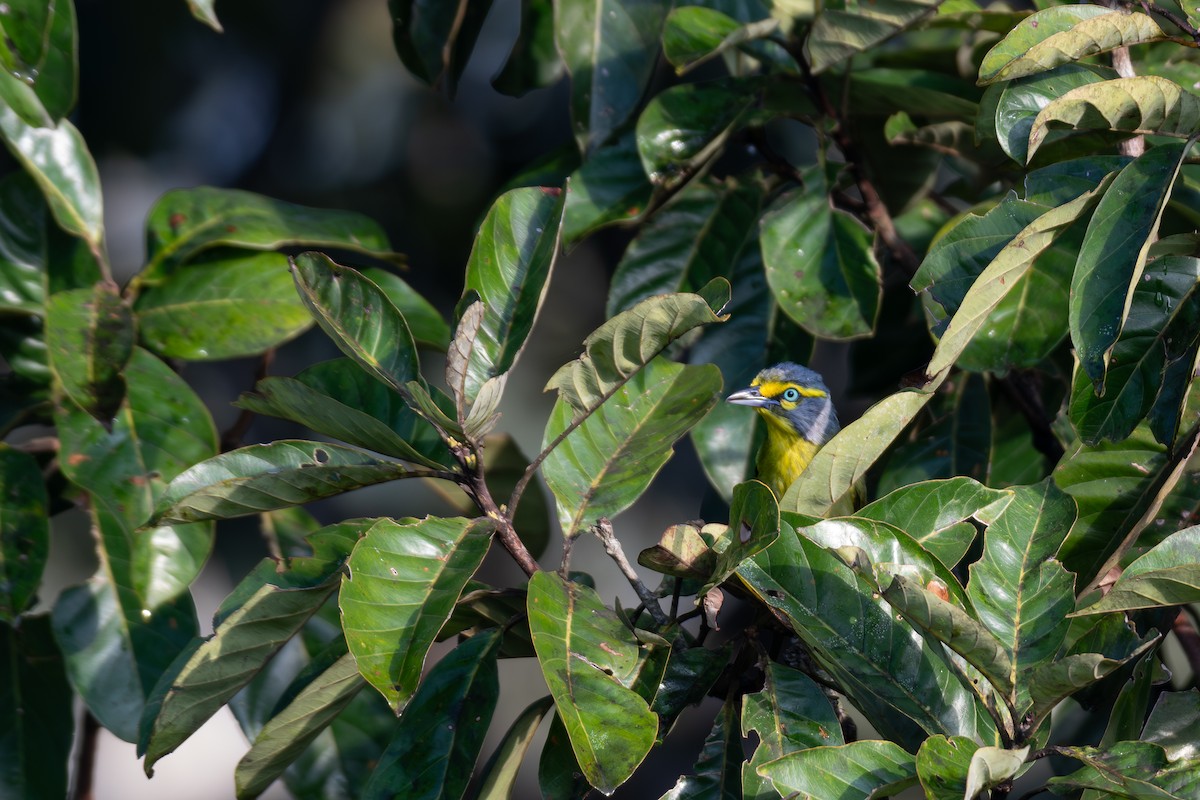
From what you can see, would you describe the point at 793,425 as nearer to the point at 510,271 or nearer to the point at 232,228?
the point at 232,228

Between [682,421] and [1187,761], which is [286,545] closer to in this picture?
[682,421]

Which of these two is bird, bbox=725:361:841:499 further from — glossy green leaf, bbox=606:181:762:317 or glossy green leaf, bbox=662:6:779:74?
glossy green leaf, bbox=662:6:779:74

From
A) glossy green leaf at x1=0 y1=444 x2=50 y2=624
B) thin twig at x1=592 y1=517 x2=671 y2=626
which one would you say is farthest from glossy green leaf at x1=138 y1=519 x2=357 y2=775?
glossy green leaf at x1=0 y1=444 x2=50 y2=624

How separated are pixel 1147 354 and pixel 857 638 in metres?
0.73

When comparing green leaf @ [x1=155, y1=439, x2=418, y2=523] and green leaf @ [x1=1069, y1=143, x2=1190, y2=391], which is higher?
green leaf @ [x1=1069, y1=143, x2=1190, y2=391]

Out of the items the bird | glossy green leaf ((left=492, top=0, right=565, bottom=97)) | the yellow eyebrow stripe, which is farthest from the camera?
the bird

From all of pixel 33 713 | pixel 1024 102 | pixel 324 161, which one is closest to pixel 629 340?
pixel 1024 102

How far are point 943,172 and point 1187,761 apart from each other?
345cm

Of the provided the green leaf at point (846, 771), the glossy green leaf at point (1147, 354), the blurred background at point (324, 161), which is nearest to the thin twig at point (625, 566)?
the green leaf at point (846, 771)

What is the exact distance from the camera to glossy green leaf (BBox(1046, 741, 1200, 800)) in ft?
4.43

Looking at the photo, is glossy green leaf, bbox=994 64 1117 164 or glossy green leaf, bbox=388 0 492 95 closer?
glossy green leaf, bbox=994 64 1117 164

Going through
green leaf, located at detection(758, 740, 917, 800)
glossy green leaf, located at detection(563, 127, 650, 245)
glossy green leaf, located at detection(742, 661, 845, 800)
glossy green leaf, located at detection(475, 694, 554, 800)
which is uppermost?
glossy green leaf, located at detection(563, 127, 650, 245)

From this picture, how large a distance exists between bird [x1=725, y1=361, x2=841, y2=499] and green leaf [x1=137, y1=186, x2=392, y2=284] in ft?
5.18

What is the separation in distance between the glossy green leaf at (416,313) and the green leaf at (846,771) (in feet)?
4.71
